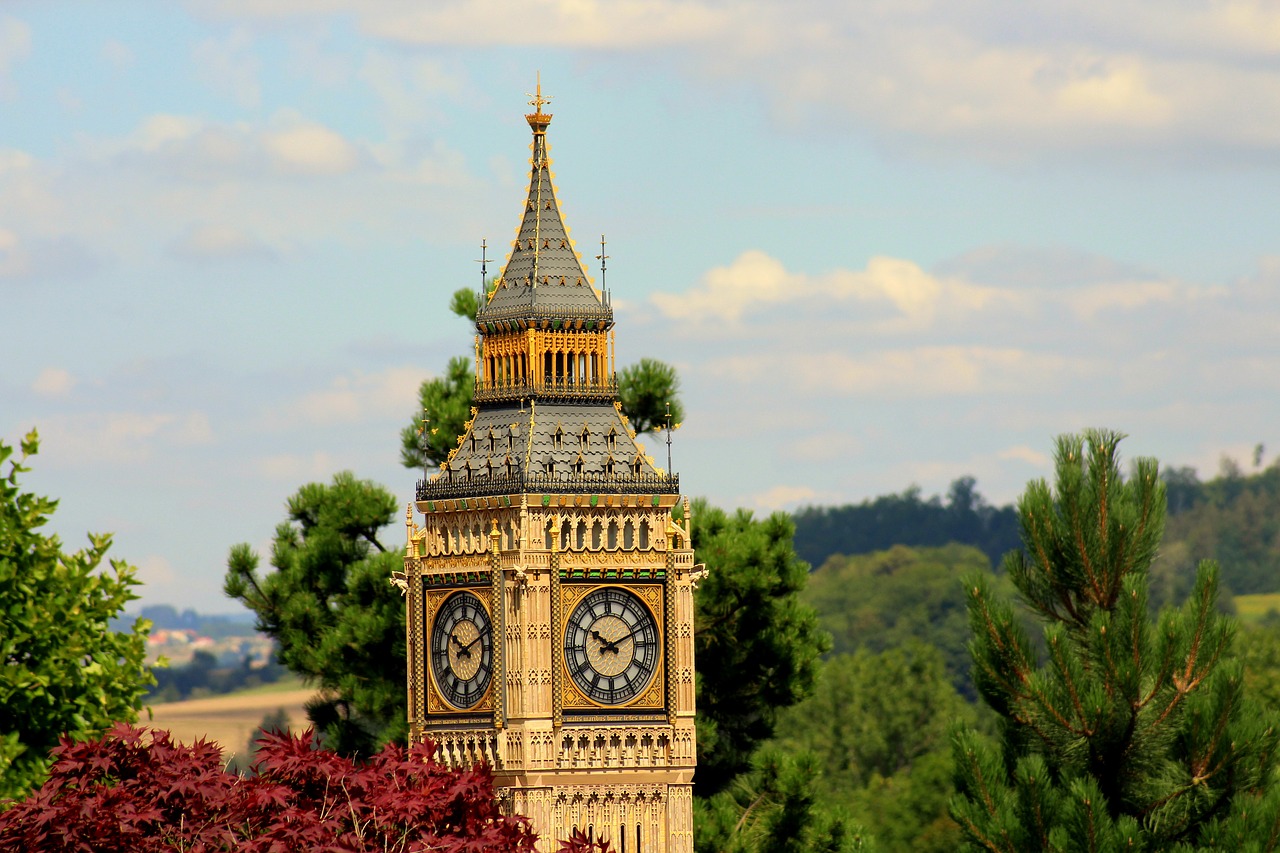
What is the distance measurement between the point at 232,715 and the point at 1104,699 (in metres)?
89.3

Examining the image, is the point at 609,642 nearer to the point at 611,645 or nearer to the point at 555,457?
the point at 611,645

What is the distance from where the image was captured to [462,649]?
4772 centimetres

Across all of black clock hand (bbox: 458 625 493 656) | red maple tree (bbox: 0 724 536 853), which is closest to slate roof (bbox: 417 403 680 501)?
black clock hand (bbox: 458 625 493 656)

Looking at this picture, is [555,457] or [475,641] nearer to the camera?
[555,457]

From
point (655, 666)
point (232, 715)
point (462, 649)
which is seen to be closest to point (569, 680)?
point (655, 666)

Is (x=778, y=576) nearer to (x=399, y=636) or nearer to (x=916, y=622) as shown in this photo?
(x=399, y=636)

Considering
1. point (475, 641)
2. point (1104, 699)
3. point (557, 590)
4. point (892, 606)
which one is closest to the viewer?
point (1104, 699)

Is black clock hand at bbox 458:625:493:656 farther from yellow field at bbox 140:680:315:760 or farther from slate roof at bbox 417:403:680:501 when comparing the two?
yellow field at bbox 140:680:315:760

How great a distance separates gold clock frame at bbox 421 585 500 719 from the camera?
4697 centimetres

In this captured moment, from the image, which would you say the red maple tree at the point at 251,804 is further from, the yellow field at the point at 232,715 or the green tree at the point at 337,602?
the yellow field at the point at 232,715

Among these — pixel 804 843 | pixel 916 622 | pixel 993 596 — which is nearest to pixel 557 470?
pixel 993 596

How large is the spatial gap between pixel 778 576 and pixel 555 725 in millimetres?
10366

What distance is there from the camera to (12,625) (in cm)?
4825

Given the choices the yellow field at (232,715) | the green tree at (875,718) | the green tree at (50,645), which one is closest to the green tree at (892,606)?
the yellow field at (232,715)
